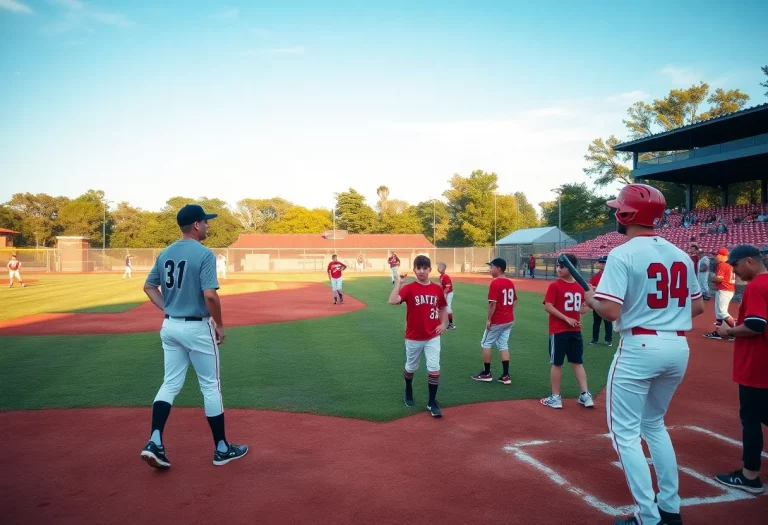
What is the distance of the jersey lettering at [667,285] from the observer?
10.8 feet

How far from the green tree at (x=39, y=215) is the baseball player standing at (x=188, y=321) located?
83.1m

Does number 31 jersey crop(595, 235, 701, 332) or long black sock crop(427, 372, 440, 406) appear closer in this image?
number 31 jersey crop(595, 235, 701, 332)

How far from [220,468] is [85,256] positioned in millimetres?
55128

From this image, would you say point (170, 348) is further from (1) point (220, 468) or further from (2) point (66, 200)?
(2) point (66, 200)

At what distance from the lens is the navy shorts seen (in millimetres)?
6688

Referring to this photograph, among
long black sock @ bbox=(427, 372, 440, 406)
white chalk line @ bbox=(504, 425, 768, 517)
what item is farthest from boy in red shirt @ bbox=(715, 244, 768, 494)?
long black sock @ bbox=(427, 372, 440, 406)

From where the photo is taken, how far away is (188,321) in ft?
15.3

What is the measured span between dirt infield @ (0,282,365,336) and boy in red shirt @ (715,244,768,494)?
42.1 ft

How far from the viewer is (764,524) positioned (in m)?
3.76

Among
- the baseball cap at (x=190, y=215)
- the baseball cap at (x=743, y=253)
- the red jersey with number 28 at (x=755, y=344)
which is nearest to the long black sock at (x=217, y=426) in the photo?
the baseball cap at (x=190, y=215)

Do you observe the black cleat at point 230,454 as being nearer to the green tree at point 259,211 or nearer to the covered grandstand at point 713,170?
the covered grandstand at point 713,170

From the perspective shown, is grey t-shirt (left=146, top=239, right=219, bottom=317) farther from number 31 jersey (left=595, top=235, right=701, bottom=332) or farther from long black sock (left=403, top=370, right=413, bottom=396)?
number 31 jersey (left=595, top=235, right=701, bottom=332)

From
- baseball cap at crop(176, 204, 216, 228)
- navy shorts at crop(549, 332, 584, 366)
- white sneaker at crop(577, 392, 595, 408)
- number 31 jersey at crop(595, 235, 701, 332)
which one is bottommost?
white sneaker at crop(577, 392, 595, 408)

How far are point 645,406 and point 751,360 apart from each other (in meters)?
1.57
